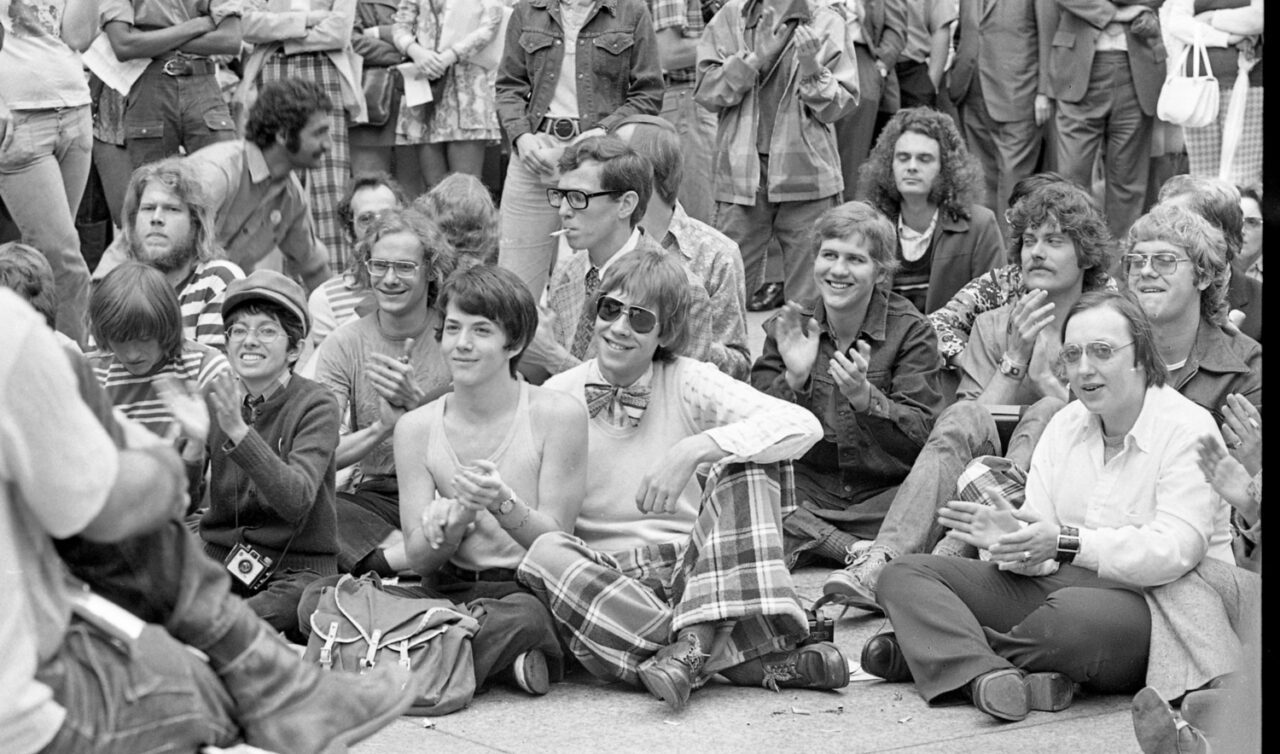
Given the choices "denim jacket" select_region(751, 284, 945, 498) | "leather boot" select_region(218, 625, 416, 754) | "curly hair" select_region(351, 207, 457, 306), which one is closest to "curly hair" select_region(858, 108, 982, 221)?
"denim jacket" select_region(751, 284, 945, 498)

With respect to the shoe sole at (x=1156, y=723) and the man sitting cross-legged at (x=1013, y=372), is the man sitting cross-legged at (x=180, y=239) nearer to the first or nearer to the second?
the man sitting cross-legged at (x=1013, y=372)

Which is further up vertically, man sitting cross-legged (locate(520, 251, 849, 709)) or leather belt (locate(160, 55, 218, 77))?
leather belt (locate(160, 55, 218, 77))

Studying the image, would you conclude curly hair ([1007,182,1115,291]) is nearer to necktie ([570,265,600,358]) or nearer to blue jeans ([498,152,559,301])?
necktie ([570,265,600,358])

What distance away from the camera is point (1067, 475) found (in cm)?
470

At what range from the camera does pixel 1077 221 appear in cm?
607

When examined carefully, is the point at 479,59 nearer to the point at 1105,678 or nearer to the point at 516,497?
the point at 516,497

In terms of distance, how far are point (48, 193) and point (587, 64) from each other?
2193mm

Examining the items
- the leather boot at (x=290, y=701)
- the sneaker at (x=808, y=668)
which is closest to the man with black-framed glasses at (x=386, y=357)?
the sneaker at (x=808, y=668)

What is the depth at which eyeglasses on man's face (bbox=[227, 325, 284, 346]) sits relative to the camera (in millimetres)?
5234

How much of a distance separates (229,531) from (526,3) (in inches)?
139

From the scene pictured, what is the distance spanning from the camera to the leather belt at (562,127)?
26.2ft

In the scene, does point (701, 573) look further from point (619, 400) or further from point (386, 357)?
point (386, 357)

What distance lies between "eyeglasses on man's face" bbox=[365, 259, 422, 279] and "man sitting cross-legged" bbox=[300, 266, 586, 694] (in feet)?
2.92
